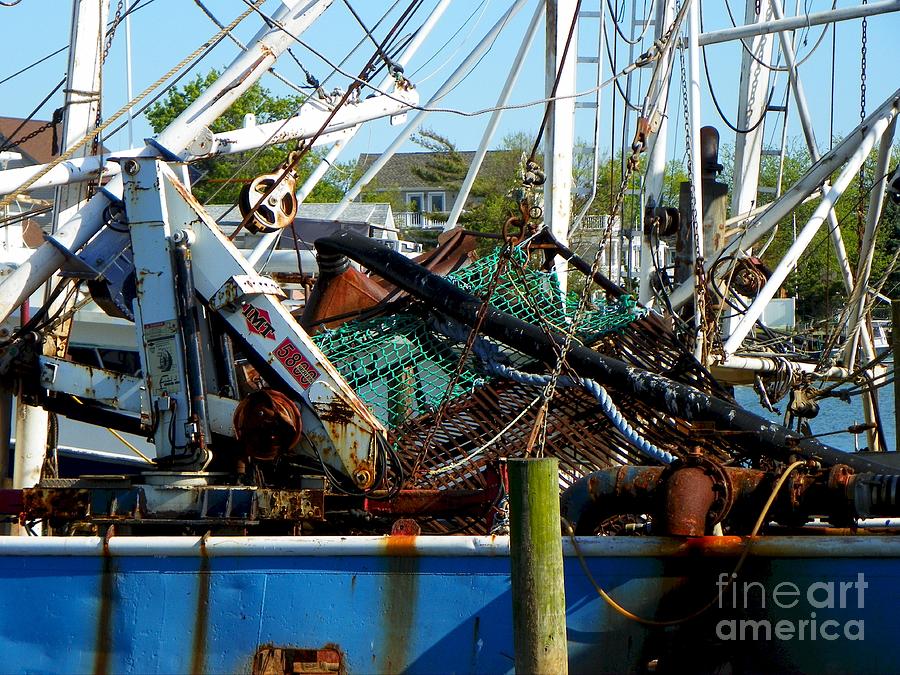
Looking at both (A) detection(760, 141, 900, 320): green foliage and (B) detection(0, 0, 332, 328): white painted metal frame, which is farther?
(A) detection(760, 141, 900, 320): green foliage

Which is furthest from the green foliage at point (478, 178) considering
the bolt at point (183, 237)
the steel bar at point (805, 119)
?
the bolt at point (183, 237)

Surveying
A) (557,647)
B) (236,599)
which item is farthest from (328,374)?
(557,647)

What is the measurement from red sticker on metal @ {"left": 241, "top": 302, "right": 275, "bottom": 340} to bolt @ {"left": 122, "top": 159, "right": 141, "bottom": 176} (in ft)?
3.40

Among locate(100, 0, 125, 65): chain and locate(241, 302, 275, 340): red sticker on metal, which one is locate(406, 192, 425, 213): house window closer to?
locate(100, 0, 125, 65): chain

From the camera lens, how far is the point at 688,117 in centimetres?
1090

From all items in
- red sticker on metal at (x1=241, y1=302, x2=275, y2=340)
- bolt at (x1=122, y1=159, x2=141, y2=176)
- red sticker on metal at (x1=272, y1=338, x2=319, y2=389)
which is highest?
bolt at (x1=122, y1=159, x2=141, y2=176)

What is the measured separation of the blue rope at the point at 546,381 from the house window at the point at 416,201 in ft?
182

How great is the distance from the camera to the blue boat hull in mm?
5492

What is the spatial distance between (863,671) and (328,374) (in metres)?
3.13

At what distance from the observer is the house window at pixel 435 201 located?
209 ft

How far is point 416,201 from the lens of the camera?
2547 inches

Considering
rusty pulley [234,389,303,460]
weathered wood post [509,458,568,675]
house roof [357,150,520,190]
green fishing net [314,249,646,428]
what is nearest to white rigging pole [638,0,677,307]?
green fishing net [314,249,646,428]

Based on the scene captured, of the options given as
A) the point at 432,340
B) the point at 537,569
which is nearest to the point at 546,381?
the point at 432,340

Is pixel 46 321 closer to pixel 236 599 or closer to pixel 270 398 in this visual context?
pixel 270 398
